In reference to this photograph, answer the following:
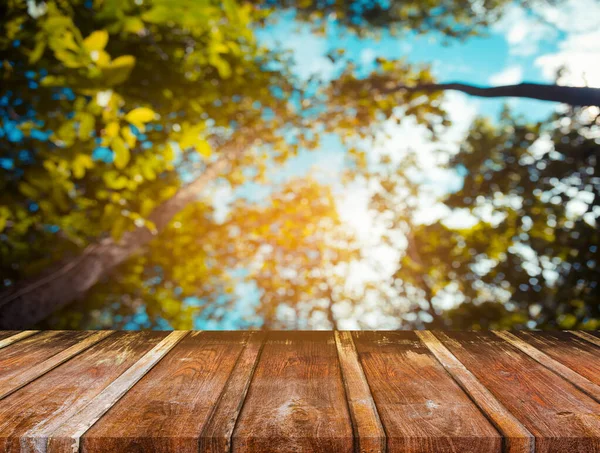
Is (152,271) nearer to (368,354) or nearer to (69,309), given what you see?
(69,309)

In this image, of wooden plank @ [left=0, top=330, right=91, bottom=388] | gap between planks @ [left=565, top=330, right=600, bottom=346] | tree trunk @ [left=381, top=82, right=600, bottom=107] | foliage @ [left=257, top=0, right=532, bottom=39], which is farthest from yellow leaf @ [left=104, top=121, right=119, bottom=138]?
foliage @ [left=257, top=0, right=532, bottom=39]

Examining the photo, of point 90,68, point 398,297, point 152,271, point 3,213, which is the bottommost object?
point 398,297

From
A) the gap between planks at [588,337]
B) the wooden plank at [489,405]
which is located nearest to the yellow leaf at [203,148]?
the wooden plank at [489,405]

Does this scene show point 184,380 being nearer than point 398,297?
Yes

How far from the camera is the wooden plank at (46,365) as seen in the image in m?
1.40

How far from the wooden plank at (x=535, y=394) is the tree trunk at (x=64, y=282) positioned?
11.0 feet

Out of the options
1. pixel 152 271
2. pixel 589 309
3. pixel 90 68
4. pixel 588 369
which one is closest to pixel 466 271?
pixel 589 309

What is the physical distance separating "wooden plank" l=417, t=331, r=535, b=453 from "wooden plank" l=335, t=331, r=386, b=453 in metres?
0.30

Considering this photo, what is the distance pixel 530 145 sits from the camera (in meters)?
6.52

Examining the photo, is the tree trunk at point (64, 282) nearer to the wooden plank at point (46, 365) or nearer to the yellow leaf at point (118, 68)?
the wooden plank at point (46, 365)

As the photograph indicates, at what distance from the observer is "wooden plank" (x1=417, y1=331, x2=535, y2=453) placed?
1076mm

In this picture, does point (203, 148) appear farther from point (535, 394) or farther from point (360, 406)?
point (535, 394)

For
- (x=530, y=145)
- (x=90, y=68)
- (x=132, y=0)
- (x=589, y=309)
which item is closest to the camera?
(x=90, y=68)

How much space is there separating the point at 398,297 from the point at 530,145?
17.1 feet
